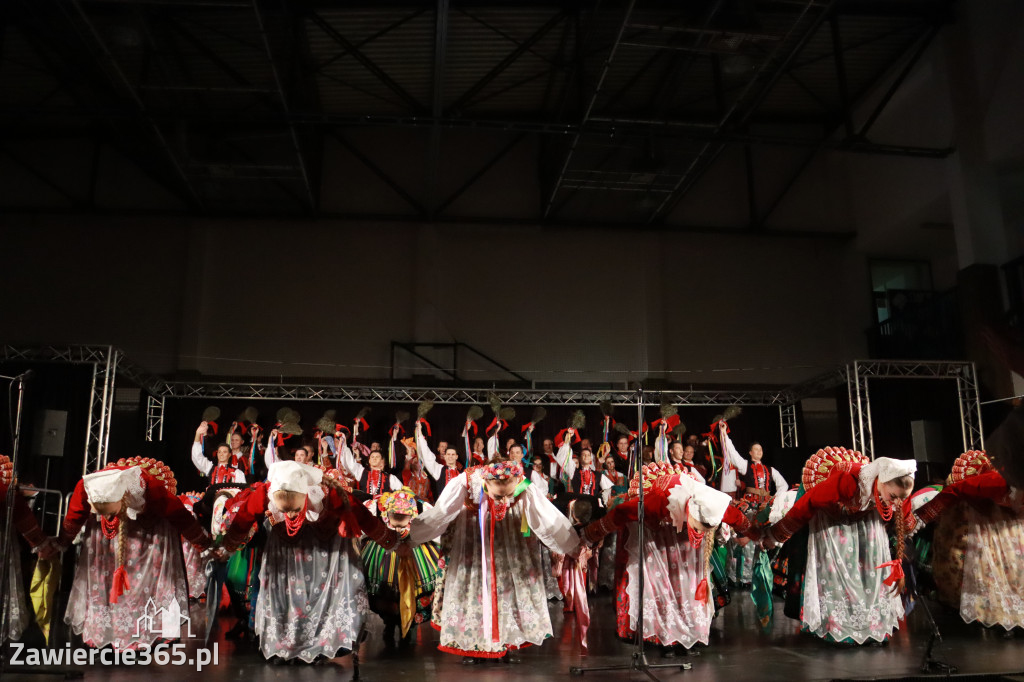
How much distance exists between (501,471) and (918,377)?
7.79 m

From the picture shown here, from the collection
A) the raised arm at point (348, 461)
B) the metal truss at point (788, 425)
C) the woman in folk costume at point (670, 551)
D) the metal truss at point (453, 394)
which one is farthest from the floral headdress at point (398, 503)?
the metal truss at point (788, 425)

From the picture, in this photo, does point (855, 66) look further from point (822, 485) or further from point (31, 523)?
point (31, 523)

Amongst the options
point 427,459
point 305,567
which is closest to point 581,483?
point 427,459

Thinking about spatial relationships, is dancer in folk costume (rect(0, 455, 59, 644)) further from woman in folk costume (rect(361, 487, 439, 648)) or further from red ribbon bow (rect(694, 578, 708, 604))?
red ribbon bow (rect(694, 578, 708, 604))

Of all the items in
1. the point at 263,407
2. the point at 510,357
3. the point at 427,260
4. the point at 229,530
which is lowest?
the point at 229,530

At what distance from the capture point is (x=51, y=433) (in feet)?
29.0

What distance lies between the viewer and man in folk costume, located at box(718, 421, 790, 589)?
866 centimetres

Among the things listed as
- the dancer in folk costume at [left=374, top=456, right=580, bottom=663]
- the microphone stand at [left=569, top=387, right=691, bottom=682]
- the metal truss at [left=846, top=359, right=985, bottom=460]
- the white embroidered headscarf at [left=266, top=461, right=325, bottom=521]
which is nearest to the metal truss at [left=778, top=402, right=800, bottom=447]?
the metal truss at [left=846, top=359, right=985, bottom=460]

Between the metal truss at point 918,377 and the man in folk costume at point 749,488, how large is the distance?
109 cm

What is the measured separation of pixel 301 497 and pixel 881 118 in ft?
37.9

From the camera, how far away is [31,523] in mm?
4734

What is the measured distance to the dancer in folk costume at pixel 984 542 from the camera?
5340 mm

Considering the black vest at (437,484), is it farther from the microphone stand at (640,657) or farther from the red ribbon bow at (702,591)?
the microphone stand at (640,657)

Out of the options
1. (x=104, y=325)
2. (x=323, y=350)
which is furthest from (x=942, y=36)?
(x=104, y=325)
